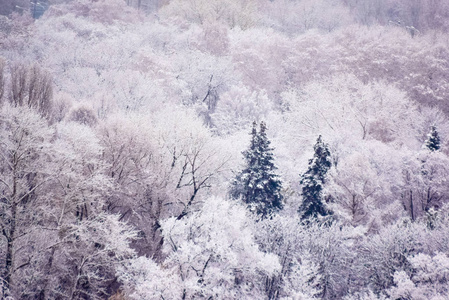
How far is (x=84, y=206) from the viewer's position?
58.3 ft

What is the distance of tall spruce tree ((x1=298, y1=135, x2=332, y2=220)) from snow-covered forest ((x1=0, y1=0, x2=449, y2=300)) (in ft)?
0.28

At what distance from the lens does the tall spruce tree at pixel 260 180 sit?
1984 cm

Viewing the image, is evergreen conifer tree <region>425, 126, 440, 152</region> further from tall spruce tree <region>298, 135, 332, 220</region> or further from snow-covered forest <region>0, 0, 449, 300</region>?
tall spruce tree <region>298, 135, 332, 220</region>

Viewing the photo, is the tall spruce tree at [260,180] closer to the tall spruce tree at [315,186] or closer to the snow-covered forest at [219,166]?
the snow-covered forest at [219,166]

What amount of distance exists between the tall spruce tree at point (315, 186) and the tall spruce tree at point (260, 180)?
1.60m

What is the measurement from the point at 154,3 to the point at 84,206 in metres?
62.1

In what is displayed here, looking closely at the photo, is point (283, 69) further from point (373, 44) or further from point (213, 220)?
point (213, 220)

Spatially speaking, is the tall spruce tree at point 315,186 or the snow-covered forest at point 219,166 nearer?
the snow-covered forest at point 219,166

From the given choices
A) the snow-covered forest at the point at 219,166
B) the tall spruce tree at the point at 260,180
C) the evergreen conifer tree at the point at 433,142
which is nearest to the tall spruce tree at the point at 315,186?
the snow-covered forest at the point at 219,166

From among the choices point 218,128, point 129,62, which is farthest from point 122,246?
point 129,62

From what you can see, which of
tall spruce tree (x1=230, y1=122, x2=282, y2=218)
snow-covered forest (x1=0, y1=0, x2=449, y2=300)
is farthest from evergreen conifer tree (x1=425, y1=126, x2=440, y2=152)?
tall spruce tree (x1=230, y1=122, x2=282, y2=218)

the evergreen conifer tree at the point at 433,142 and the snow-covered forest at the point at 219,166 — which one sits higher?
the evergreen conifer tree at the point at 433,142

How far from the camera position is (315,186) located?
63.8ft

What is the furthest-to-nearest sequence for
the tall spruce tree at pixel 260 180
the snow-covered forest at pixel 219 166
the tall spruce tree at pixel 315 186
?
the tall spruce tree at pixel 260 180 < the tall spruce tree at pixel 315 186 < the snow-covered forest at pixel 219 166
